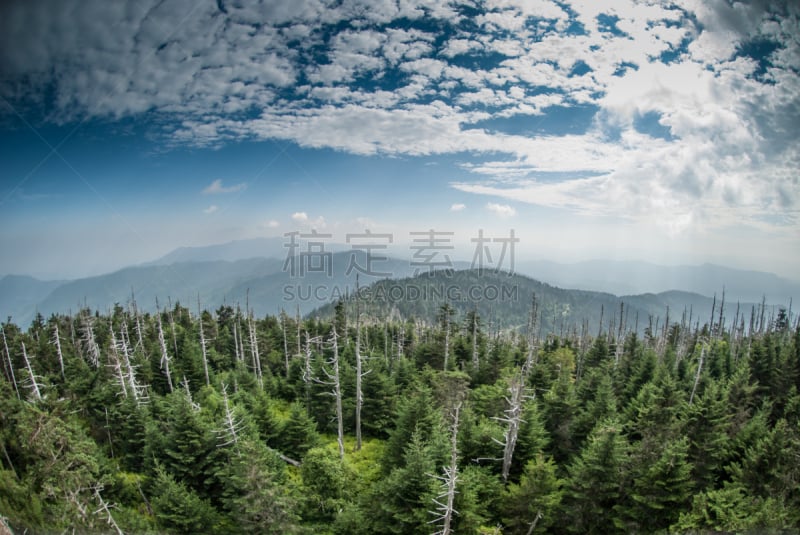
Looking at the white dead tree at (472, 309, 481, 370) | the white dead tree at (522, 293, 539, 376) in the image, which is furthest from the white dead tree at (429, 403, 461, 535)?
the white dead tree at (472, 309, 481, 370)

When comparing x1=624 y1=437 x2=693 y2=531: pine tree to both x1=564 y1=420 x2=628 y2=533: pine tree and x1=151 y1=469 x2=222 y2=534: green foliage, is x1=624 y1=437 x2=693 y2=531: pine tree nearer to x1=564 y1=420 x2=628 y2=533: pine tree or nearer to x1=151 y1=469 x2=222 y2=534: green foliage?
x1=564 y1=420 x2=628 y2=533: pine tree

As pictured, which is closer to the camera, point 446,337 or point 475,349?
point 446,337

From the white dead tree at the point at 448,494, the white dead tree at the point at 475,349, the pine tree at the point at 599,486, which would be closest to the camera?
the white dead tree at the point at 448,494

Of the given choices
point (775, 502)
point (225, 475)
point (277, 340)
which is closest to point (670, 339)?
point (775, 502)

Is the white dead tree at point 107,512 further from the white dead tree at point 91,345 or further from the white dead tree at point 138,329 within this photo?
the white dead tree at point 91,345

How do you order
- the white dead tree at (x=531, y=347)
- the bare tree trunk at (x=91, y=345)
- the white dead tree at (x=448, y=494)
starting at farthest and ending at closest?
the bare tree trunk at (x=91, y=345)
the white dead tree at (x=531, y=347)
the white dead tree at (x=448, y=494)

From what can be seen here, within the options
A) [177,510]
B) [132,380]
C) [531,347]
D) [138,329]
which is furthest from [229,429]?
[531,347]

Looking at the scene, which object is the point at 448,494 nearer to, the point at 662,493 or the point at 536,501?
the point at 536,501

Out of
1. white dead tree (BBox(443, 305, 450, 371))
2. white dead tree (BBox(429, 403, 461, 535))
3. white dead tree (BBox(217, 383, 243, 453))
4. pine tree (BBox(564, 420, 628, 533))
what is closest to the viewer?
white dead tree (BBox(429, 403, 461, 535))

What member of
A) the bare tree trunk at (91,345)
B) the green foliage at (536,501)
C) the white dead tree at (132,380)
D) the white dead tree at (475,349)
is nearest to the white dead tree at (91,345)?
the bare tree trunk at (91,345)

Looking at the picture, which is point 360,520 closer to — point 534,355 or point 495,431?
point 495,431

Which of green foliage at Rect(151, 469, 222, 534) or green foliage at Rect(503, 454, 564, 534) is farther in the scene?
green foliage at Rect(503, 454, 564, 534)
